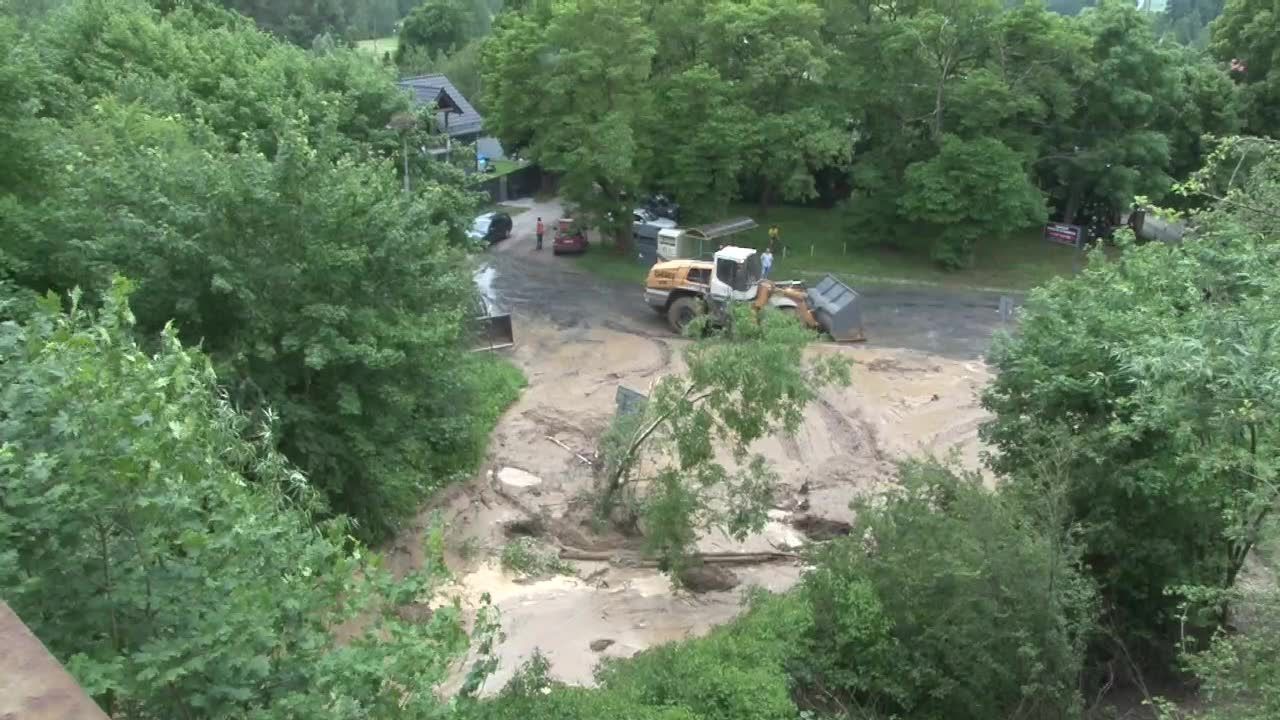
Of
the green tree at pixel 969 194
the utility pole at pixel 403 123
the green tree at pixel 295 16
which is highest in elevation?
the green tree at pixel 295 16

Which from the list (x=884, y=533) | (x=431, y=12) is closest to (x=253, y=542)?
(x=884, y=533)

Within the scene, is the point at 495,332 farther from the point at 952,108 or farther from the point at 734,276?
the point at 952,108

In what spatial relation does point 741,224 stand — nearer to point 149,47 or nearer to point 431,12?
point 149,47

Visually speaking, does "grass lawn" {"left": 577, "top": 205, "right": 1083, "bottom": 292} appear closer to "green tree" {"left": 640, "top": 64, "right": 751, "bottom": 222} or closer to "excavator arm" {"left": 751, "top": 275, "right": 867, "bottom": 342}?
"green tree" {"left": 640, "top": 64, "right": 751, "bottom": 222}

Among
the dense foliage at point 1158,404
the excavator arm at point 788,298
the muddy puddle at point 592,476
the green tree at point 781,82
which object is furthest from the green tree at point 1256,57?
the dense foliage at point 1158,404

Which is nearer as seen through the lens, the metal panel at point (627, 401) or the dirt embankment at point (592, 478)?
the dirt embankment at point (592, 478)

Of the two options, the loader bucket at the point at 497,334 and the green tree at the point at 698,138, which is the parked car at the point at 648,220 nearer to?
the green tree at the point at 698,138

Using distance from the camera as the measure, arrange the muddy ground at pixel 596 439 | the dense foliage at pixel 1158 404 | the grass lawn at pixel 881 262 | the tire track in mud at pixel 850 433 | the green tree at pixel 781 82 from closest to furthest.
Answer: the dense foliage at pixel 1158 404
the muddy ground at pixel 596 439
the tire track in mud at pixel 850 433
the green tree at pixel 781 82
the grass lawn at pixel 881 262
